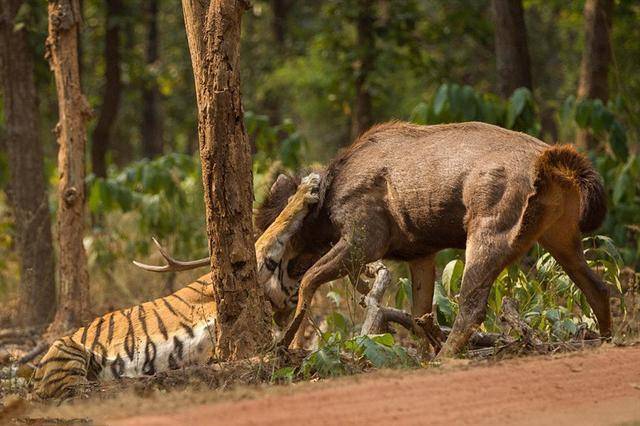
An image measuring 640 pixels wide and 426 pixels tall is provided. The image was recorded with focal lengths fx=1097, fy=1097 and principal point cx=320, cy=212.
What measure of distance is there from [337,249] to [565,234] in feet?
4.82

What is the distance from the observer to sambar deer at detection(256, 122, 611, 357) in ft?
21.2

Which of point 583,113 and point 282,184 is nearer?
point 282,184

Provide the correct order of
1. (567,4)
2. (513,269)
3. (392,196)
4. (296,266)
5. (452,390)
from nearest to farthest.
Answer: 1. (452,390)
2. (392,196)
3. (296,266)
4. (513,269)
5. (567,4)

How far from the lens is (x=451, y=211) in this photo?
6.82 meters

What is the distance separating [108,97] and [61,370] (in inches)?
397

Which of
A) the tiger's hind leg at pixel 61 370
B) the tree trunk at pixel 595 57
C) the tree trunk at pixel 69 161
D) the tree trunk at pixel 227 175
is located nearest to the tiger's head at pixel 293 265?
the tree trunk at pixel 227 175

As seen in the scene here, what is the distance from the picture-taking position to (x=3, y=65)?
11.5m

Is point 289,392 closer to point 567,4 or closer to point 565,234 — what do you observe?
point 565,234

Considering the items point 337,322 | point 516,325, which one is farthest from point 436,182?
point 337,322

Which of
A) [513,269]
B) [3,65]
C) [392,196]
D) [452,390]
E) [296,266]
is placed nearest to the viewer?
[452,390]

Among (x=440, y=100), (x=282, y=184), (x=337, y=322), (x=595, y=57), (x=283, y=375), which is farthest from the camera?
(x=595, y=57)

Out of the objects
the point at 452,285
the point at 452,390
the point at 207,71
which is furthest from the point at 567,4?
the point at 452,390

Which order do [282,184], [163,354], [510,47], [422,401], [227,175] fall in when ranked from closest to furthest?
[422,401], [227,175], [163,354], [282,184], [510,47]

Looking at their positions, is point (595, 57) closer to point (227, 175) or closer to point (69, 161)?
point (69, 161)
